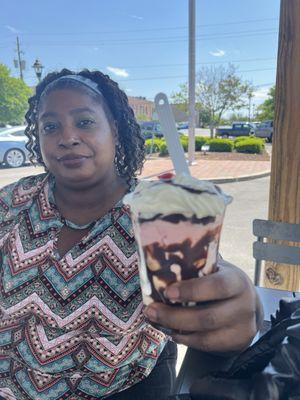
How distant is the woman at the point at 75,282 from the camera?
1.14 meters

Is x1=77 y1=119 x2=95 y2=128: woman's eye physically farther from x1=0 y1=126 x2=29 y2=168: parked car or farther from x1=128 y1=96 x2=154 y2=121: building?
x1=0 y1=126 x2=29 y2=168: parked car

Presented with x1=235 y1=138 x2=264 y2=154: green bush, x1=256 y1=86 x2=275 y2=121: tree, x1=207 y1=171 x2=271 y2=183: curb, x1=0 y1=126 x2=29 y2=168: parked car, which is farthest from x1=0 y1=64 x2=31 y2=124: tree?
x1=256 y1=86 x2=275 y2=121: tree

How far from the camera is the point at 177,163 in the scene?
0.97 meters

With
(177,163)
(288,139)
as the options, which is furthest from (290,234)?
(177,163)

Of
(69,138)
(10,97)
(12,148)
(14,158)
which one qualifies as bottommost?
(14,158)

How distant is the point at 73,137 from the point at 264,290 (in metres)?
0.96

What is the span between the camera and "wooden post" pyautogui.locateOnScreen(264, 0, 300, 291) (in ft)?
5.94

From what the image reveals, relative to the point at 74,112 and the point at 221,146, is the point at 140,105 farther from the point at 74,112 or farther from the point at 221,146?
the point at 74,112

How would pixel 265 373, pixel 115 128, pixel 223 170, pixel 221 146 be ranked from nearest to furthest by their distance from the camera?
1. pixel 265 373
2. pixel 115 128
3. pixel 223 170
4. pixel 221 146

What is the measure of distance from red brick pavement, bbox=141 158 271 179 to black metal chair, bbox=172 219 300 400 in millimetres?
5895

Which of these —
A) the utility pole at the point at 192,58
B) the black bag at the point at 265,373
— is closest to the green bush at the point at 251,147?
the utility pole at the point at 192,58

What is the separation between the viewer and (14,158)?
34.7 feet

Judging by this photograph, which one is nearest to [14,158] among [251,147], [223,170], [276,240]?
[223,170]

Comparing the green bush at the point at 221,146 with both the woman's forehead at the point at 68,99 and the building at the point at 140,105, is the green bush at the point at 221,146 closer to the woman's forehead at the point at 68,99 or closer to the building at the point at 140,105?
the building at the point at 140,105
